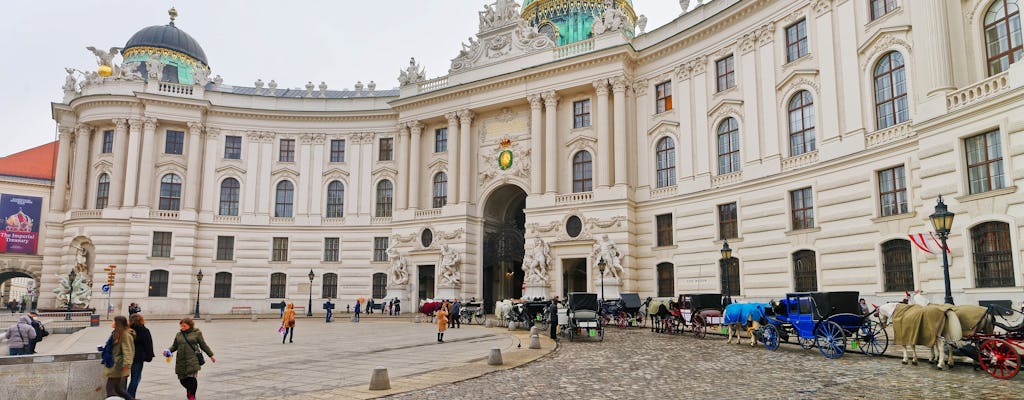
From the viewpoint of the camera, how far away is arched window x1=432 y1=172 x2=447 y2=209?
4603 centimetres

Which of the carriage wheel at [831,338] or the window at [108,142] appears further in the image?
the window at [108,142]

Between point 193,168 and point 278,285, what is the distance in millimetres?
10403

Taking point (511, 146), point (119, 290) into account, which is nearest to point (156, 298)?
point (119, 290)

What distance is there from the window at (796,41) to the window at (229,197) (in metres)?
38.5

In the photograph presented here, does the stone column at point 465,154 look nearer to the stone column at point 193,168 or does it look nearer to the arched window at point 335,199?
the arched window at point 335,199

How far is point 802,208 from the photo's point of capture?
95.8ft

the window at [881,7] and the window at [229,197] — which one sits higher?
the window at [881,7]

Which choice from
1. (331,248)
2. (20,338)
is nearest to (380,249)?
(331,248)

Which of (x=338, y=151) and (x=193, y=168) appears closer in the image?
(x=193, y=168)

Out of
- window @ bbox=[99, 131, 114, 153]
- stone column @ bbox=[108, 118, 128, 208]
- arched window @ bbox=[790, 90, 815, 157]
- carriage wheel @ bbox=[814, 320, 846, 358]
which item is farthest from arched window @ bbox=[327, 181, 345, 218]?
carriage wheel @ bbox=[814, 320, 846, 358]

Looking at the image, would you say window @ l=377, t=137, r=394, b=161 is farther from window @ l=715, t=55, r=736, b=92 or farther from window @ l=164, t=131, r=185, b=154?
window @ l=715, t=55, r=736, b=92

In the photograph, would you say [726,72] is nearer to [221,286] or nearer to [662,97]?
[662,97]

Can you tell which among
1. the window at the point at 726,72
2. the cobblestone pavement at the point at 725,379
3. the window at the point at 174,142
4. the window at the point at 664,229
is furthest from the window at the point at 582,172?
the window at the point at 174,142

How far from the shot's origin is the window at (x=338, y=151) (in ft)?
167
